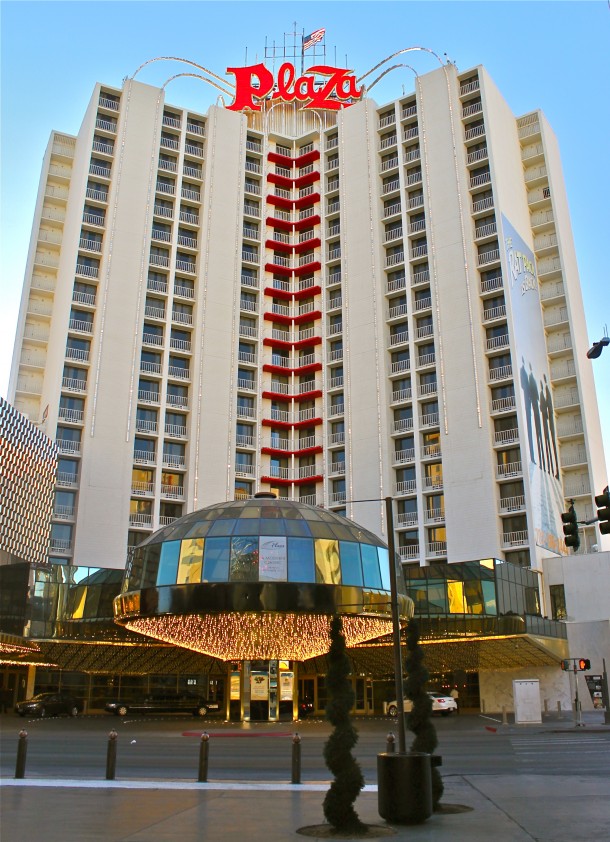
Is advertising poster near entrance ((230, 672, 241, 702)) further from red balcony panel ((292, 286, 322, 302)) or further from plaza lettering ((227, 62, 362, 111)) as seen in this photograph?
plaza lettering ((227, 62, 362, 111))

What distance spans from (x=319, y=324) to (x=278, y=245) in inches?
390

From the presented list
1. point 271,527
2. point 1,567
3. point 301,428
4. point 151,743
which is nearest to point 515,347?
point 301,428

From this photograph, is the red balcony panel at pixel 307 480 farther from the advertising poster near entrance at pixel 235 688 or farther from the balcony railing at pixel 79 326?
the advertising poster near entrance at pixel 235 688


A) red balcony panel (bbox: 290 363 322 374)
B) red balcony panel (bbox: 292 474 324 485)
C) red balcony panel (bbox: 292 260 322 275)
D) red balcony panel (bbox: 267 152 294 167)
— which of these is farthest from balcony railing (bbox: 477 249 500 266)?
red balcony panel (bbox: 267 152 294 167)

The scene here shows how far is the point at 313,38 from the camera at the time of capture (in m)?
90.6

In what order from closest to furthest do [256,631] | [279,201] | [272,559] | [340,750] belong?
1. [340,750]
2. [272,559]
3. [256,631]
4. [279,201]

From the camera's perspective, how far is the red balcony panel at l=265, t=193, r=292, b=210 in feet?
271

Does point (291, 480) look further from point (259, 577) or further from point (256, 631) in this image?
point (259, 577)

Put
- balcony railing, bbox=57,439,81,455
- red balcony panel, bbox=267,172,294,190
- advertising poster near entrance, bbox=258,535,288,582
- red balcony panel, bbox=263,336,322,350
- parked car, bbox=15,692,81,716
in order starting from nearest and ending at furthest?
advertising poster near entrance, bbox=258,535,288,582 < parked car, bbox=15,692,81,716 < balcony railing, bbox=57,439,81,455 < red balcony panel, bbox=263,336,322,350 < red balcony panel, bbox=267,172,294,190

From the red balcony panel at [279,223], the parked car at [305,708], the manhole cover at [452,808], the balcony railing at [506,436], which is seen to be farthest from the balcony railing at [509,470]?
the manhole cover at [452,808]

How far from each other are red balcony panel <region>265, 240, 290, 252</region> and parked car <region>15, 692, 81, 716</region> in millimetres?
47022

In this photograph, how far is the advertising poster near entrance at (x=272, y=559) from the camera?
38688 mm

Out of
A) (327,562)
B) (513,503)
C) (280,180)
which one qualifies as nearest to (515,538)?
(513,503)

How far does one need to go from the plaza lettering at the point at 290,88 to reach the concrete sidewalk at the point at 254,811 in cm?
7988
